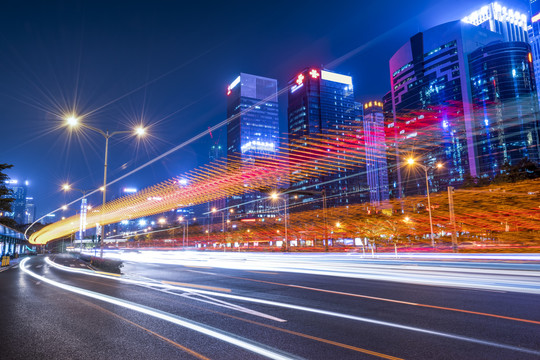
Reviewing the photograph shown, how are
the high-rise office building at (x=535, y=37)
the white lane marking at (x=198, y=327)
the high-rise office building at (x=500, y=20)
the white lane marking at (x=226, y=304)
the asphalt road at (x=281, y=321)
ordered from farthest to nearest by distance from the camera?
the high-rise office building at (x=535, y=37), the high-rise office building at (x=500, y=20), the white lane marking at (x=226, y=304), the asphalt road at (x=281, y=321), the white lane marking at (x=198, y=327)

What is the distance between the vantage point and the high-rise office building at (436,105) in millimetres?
141750

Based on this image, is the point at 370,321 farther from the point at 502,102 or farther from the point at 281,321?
the point at 502,102

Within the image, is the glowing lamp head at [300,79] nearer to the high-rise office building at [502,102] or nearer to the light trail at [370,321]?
the high-rise office building at [502,102]

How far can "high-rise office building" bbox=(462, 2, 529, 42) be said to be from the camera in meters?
159

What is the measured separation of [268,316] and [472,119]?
161m

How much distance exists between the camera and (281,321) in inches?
307

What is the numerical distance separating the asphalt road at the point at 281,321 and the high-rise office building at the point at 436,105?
13776 cm

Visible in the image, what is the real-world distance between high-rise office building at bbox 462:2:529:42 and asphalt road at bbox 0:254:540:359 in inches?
7551

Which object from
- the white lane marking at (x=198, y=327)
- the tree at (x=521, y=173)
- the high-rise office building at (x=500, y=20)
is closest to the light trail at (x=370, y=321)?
the white lane marking at (x=198, y=327)

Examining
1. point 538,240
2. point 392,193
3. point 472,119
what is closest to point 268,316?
point 538,240

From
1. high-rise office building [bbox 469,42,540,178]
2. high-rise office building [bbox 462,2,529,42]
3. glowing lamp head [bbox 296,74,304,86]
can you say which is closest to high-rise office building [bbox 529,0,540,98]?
high-rise office building [bbox 462,2,529,42]

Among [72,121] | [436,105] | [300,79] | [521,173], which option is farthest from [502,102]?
[72,121]

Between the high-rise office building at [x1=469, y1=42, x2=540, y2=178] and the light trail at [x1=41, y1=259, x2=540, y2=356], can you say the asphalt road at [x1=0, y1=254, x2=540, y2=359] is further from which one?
the high-rise office building at [x1=469, y1=42, x2=540, y2=178]

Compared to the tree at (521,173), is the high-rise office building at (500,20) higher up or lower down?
higher up
